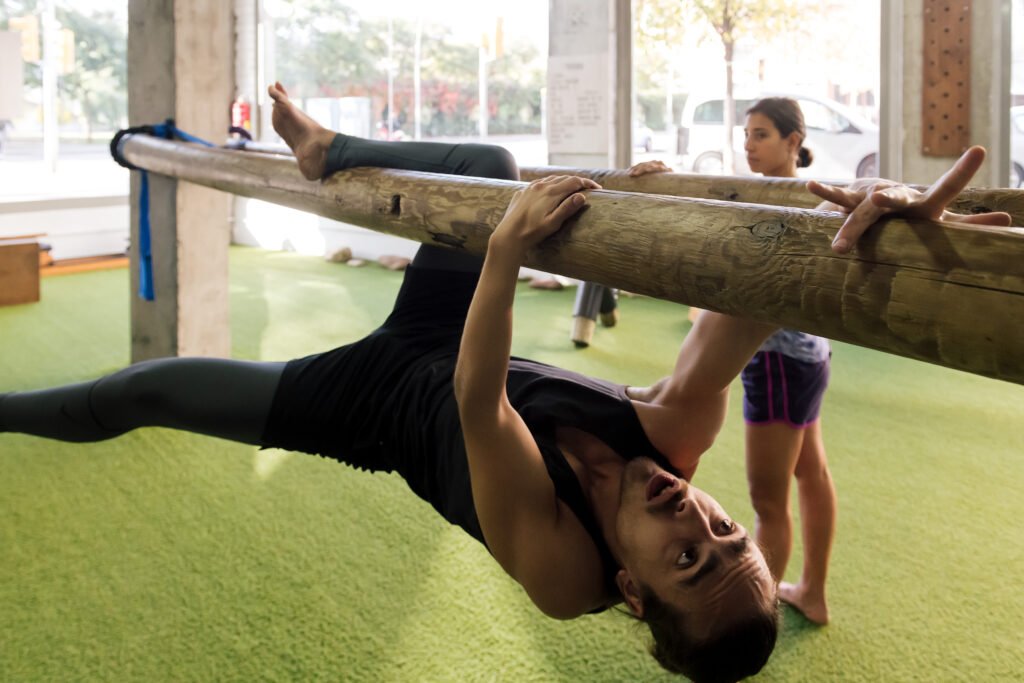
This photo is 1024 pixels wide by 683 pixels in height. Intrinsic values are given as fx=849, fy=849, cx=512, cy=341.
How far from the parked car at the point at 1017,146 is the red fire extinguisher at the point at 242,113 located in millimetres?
6324

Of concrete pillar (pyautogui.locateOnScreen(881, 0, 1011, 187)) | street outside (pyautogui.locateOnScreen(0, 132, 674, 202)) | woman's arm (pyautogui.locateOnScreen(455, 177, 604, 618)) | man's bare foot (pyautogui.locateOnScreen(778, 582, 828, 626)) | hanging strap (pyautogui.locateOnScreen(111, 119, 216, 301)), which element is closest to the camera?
woman's arm (pyautogui.locateOnScreen(455, 177, 604, 618))

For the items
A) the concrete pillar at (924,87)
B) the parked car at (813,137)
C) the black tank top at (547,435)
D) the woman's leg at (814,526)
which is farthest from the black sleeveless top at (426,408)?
the parked car at (813,137)

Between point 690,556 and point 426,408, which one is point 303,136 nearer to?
point 426,408

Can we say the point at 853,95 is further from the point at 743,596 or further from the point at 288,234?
the point at 288,234

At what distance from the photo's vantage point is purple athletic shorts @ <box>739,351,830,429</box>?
1.93 metres

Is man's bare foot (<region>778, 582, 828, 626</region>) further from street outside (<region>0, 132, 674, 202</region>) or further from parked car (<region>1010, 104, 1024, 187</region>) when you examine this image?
street outside (<region>0, 132, 674, 202</region>)

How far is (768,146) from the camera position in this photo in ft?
8.05

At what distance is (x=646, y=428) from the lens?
1.49 meters

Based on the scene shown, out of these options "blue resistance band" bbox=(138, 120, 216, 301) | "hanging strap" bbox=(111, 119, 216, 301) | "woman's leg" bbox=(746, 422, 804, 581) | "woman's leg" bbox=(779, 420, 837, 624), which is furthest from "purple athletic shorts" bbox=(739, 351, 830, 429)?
"blue resistance band" bbox=(138, 120, 216, 301)

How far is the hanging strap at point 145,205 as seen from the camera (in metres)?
3.32

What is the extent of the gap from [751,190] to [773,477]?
2.17ft

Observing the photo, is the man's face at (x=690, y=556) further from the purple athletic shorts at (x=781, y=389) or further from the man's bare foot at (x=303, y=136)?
the man's bare foot at (x=303, y=136)

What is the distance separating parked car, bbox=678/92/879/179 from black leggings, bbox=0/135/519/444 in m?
3.51

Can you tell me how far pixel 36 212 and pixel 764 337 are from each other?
23.7ft
